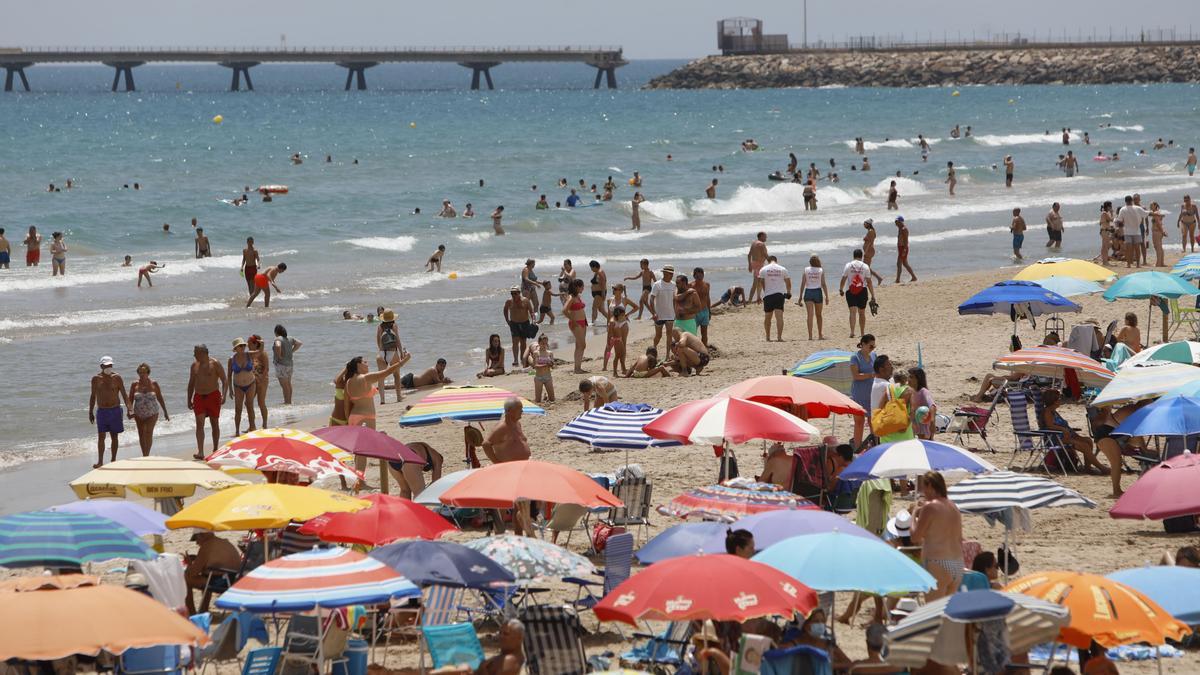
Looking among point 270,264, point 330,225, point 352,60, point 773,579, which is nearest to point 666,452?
point 773,579

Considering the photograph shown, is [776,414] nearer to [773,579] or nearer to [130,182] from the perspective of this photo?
[773,579]

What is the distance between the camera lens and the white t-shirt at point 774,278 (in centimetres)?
1814

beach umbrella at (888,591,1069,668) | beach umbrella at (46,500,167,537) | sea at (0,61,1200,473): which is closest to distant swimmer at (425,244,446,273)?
sea at (0,61,1200,473)

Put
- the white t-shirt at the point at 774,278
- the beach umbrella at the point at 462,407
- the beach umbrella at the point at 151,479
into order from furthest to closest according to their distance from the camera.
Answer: the white t-shirt at the point at 774,278
the beach umbrella at the point at 462,407
the beach umbrella at the point at 151,479

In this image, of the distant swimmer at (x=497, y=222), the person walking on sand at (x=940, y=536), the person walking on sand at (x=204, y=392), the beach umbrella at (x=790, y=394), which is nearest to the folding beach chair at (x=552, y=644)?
the person walking on sand at (x=940, y=536)

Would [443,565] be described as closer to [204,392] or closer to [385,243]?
[204,392]

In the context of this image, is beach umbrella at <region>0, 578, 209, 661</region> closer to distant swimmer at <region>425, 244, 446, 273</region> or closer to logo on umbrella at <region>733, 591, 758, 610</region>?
logo on umbrella at <region>733, 591, 758, 610</region>

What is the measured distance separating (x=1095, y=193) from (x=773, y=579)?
39.1m

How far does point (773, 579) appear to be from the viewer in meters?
6.68

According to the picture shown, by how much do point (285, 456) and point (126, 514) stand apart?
57.1 inches

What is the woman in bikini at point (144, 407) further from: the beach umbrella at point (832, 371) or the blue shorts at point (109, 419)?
the beach umbrella at point (832, 371)

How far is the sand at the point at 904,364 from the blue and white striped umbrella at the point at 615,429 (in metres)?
0.73

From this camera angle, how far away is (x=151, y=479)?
368 inches

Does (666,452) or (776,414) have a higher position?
(776,414)
